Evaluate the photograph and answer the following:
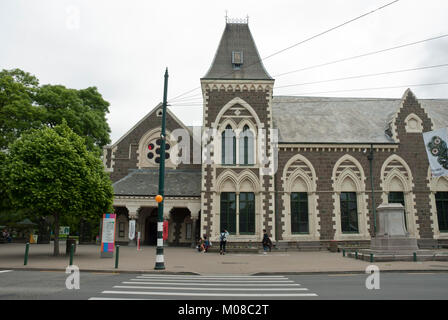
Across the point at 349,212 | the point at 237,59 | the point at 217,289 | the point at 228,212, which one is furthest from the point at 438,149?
the point at 217,289

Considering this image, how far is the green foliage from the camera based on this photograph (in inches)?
706

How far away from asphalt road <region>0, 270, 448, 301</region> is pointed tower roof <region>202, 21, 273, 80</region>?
19.3 m

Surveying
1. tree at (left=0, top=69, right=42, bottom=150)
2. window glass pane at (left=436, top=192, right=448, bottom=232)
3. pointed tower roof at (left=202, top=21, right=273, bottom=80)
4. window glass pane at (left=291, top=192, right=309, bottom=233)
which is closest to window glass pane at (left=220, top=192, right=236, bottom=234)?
window glass pane at (left=291, top=192, right=309, bottom=233)

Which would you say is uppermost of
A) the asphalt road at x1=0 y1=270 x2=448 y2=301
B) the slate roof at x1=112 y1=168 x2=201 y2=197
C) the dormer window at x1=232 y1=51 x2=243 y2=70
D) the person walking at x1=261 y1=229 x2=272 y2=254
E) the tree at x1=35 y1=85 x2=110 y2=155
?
the dormer window at x1=232 y1=51 x2=243 y2=70

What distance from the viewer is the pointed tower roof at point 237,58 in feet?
90.0

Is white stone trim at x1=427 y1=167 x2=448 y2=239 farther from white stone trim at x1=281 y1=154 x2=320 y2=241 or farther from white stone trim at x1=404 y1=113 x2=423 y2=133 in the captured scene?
white stone trim at x1=281 y1=154 x2=320 y2=241

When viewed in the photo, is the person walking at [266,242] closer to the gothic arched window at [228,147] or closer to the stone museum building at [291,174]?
the stone museum building at [291,174]

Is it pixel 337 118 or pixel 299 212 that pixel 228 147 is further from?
pixel 337 118

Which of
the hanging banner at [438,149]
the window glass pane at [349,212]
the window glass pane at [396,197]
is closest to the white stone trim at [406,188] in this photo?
the window glass pane at [396,197]

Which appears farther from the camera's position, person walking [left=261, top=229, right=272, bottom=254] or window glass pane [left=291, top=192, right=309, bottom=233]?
window glass pane [left=291, top=192, right=309, bottom=233]

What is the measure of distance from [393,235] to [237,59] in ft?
60.9

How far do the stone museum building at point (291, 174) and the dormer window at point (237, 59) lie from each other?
0.29 ft
